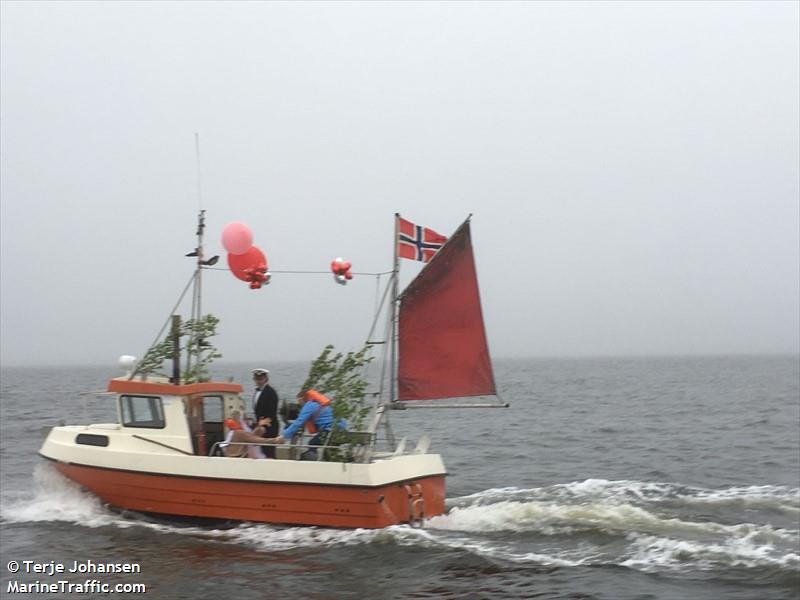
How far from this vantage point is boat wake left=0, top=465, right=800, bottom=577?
12.9 metres

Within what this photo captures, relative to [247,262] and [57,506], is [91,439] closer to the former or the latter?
[57,506]

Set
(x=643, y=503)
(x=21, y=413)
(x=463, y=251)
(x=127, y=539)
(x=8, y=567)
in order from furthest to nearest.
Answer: (x=21, y=413) → (x=643, y=503) → (x=463, y=251) → (x=127, y=539) → (x=8, y=567)

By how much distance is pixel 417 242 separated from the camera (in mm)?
15008

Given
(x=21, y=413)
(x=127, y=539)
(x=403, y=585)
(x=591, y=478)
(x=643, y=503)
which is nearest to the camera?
(x=403, y=585)

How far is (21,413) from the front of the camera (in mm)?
42312

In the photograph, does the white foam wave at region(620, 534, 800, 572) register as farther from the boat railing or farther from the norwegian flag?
the norwegian flag

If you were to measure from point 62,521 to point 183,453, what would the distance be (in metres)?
2.46

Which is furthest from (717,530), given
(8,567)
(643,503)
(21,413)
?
(21,413)

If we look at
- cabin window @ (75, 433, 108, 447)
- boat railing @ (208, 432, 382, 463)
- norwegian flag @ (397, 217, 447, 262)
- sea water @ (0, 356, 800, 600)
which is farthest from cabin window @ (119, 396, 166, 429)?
norwegian flag @ (397, 217, 447, 262)

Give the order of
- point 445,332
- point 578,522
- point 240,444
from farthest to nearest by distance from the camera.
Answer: point 445,332
point 578,522
point 240,444

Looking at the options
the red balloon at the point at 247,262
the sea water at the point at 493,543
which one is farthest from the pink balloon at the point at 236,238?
the sea water at the point at 493,543

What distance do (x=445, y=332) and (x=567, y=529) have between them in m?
3.61

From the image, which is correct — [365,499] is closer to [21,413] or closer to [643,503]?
[643,503]

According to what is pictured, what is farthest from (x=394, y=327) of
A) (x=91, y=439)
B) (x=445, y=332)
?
(x=91, y=439)
